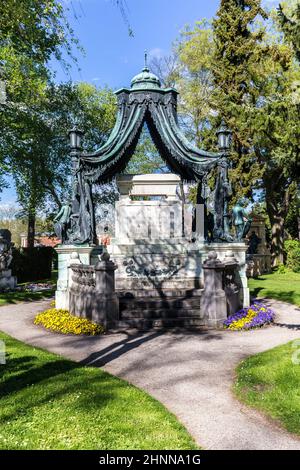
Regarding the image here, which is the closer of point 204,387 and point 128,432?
point 128,432

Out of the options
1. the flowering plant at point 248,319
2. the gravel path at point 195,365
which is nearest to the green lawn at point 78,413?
the gravel path at point 195,365

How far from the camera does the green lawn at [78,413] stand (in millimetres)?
4043

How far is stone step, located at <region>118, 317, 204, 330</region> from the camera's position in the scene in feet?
32.8

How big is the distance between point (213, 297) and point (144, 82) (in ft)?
27.4

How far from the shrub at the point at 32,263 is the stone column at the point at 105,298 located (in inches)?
604

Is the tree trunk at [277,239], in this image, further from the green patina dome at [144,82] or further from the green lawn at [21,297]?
the green patina dome at [144,82]

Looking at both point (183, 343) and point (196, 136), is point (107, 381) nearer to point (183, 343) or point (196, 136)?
point (183, 343)

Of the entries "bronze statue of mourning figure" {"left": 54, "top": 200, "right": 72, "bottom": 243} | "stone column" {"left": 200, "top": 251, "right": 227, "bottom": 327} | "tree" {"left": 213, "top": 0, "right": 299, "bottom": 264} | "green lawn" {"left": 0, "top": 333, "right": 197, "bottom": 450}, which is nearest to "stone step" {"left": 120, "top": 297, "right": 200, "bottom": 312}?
"stone column" {"left": 200, "top": 251, "right": 227, "bottom": 327}

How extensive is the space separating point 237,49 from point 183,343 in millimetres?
23828

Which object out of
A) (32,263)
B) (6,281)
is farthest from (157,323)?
(32,263)

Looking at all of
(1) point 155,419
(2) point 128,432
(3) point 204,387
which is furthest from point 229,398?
(2) point 128,432

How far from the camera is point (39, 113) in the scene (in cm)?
2631

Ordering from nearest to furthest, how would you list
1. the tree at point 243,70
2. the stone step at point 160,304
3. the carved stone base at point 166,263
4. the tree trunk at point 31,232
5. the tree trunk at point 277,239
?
the stone step at point 160,304 < the carved stone base at point 166,263 < the tree at point 243,70 < the tree trunk at point 277,239 < the tree trunk at point 31,232

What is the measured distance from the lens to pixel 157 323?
1000cm
